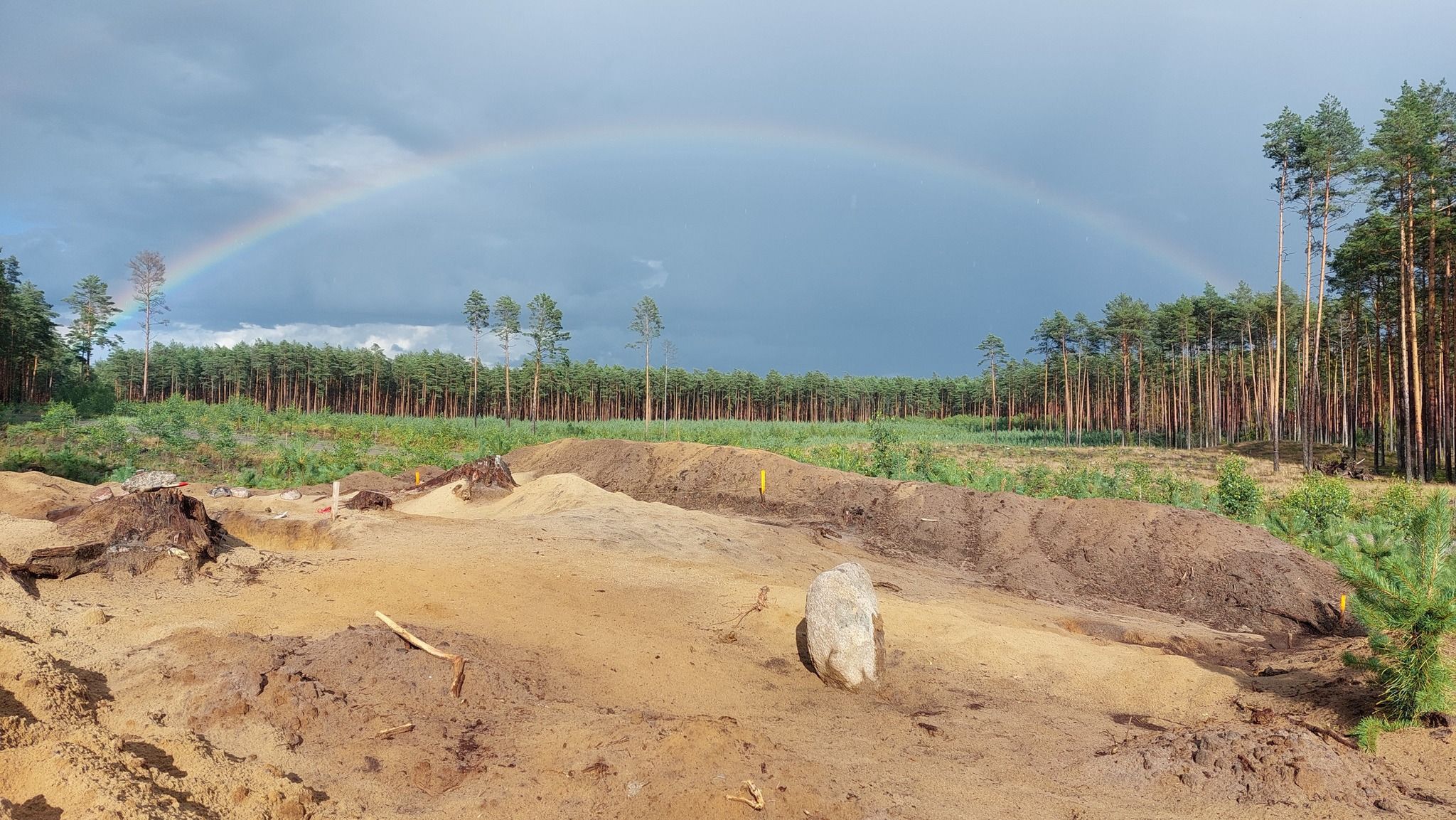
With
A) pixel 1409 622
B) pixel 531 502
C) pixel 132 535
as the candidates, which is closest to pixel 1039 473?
pixel 531 502

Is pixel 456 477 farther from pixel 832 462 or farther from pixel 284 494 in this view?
pixel 832 462

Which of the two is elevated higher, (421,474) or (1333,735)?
(421,474)

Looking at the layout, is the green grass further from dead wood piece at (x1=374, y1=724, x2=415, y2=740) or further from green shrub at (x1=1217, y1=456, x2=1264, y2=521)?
dead wood piece at (x1=374, y1=724, x2=415, y2=740)

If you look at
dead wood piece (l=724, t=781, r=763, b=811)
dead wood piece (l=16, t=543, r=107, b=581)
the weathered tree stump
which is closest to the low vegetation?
dead wood piece (l=724, t=781, r=763, b=811)

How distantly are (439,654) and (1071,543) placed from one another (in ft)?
42.8

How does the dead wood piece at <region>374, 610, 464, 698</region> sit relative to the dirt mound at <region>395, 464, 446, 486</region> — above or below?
below

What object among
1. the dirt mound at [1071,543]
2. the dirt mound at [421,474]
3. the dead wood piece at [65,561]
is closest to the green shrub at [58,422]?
the dirt mound at [421,474]

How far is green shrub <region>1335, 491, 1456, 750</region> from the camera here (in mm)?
4941

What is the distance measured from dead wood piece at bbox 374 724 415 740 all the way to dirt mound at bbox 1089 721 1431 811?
197 inches

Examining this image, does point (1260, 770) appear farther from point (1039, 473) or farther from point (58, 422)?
point (58, 422)

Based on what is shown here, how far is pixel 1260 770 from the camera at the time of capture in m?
4.85

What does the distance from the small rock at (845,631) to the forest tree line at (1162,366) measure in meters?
30.5

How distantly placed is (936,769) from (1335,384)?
208 feet

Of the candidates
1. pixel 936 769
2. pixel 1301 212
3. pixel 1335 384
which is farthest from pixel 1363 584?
pixel 1335 384
